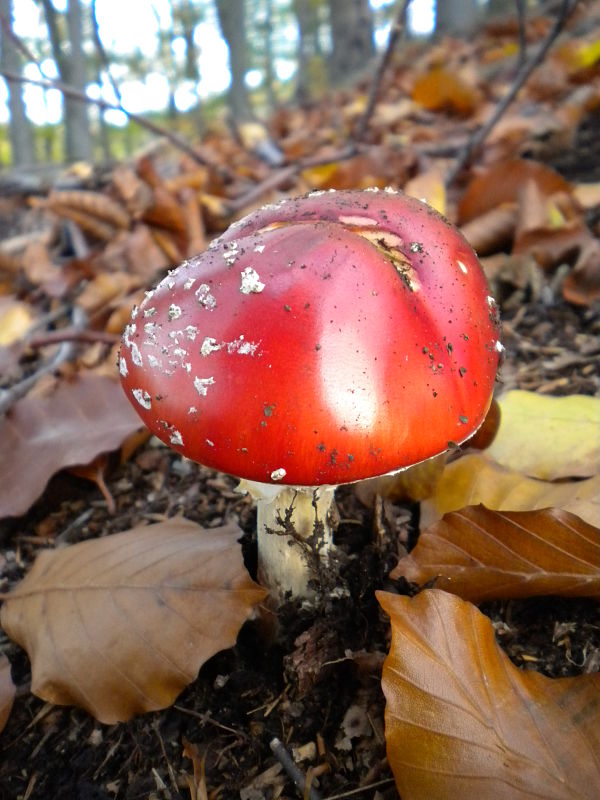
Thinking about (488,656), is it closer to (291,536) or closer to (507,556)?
(507,556)

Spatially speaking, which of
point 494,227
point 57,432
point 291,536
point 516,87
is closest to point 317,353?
point 291,536

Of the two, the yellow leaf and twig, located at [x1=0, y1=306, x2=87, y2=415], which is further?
the yellow leaf

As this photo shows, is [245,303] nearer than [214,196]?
Yes

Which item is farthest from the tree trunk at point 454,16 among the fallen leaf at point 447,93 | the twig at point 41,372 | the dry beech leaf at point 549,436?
the dry beech leaf at point 549,436

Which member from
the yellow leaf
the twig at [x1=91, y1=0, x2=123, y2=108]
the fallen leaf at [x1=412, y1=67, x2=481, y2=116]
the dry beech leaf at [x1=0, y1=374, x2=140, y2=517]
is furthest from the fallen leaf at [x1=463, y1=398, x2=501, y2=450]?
the fallen leaf at [x1=412, y1=67, x2=481, y2=116]

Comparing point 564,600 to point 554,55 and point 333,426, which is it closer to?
point 333,426

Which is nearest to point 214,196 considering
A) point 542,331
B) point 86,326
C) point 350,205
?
point 86,326

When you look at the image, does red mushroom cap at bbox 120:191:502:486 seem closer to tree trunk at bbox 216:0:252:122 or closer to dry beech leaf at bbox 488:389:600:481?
dry beech leaf at bbox 488:389:600:481

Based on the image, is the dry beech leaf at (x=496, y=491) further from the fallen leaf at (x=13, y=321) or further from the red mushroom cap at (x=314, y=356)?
the fallen leaf at (x=13, y=321)
